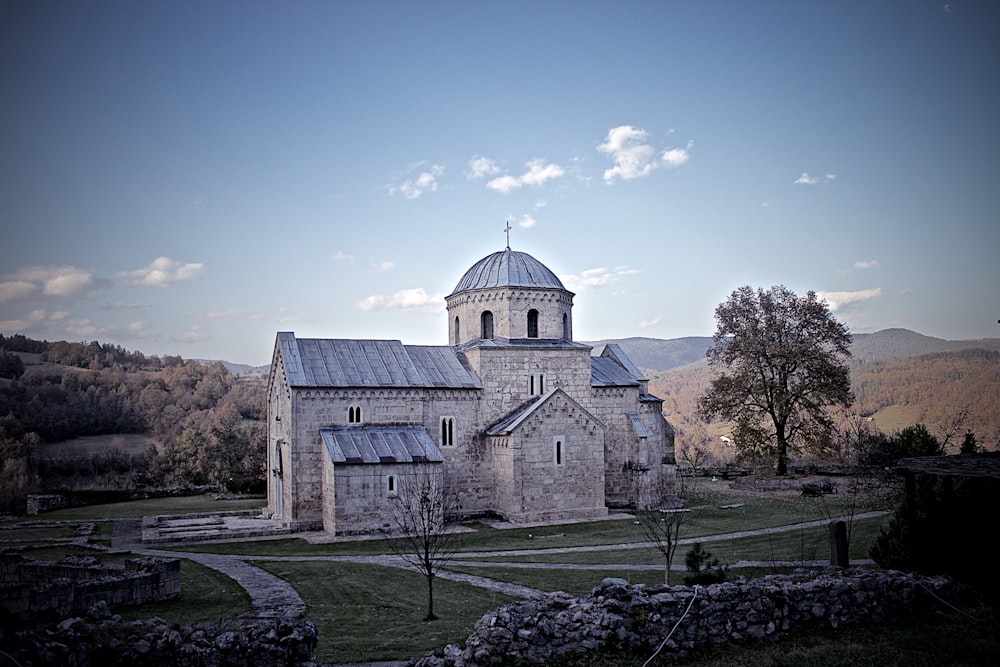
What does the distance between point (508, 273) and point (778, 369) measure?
1599 cm

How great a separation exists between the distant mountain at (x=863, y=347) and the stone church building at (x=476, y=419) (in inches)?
144

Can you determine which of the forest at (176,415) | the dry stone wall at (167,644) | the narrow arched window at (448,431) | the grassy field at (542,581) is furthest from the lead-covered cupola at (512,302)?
the dry stone wall at (167,644)

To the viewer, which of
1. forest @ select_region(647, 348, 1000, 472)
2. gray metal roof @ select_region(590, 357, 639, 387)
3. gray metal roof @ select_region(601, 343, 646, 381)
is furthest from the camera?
gray metal roof @ select_region(601, 343, 646, 381)

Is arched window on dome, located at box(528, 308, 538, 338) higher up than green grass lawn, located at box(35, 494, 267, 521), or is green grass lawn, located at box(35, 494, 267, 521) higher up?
arched window on dome, located at box(528, 308, 538, 338)

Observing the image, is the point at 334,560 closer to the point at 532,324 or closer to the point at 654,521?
the point at 654,521

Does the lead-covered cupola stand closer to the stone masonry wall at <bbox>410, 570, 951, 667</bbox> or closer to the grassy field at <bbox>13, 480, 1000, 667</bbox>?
the grassy field at <bbox>13, 480, 1000, 667</bbox>

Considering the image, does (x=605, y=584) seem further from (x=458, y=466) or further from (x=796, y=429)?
(x=796, y=429)

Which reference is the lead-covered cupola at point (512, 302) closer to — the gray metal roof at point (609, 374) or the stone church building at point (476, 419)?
the stone church building at point (476, 419)

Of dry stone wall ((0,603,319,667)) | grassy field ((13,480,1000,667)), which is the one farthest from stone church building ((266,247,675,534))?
dry stone wall ((0,603,319,667))

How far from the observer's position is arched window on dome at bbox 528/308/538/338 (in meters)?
34.4

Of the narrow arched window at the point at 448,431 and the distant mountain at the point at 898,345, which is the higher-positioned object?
the distant mountain at the point at 898,345

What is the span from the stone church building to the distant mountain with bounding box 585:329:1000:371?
12.0 ft

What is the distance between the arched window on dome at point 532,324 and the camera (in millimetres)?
34375

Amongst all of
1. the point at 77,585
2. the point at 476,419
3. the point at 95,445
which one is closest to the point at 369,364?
the point at 476,419
